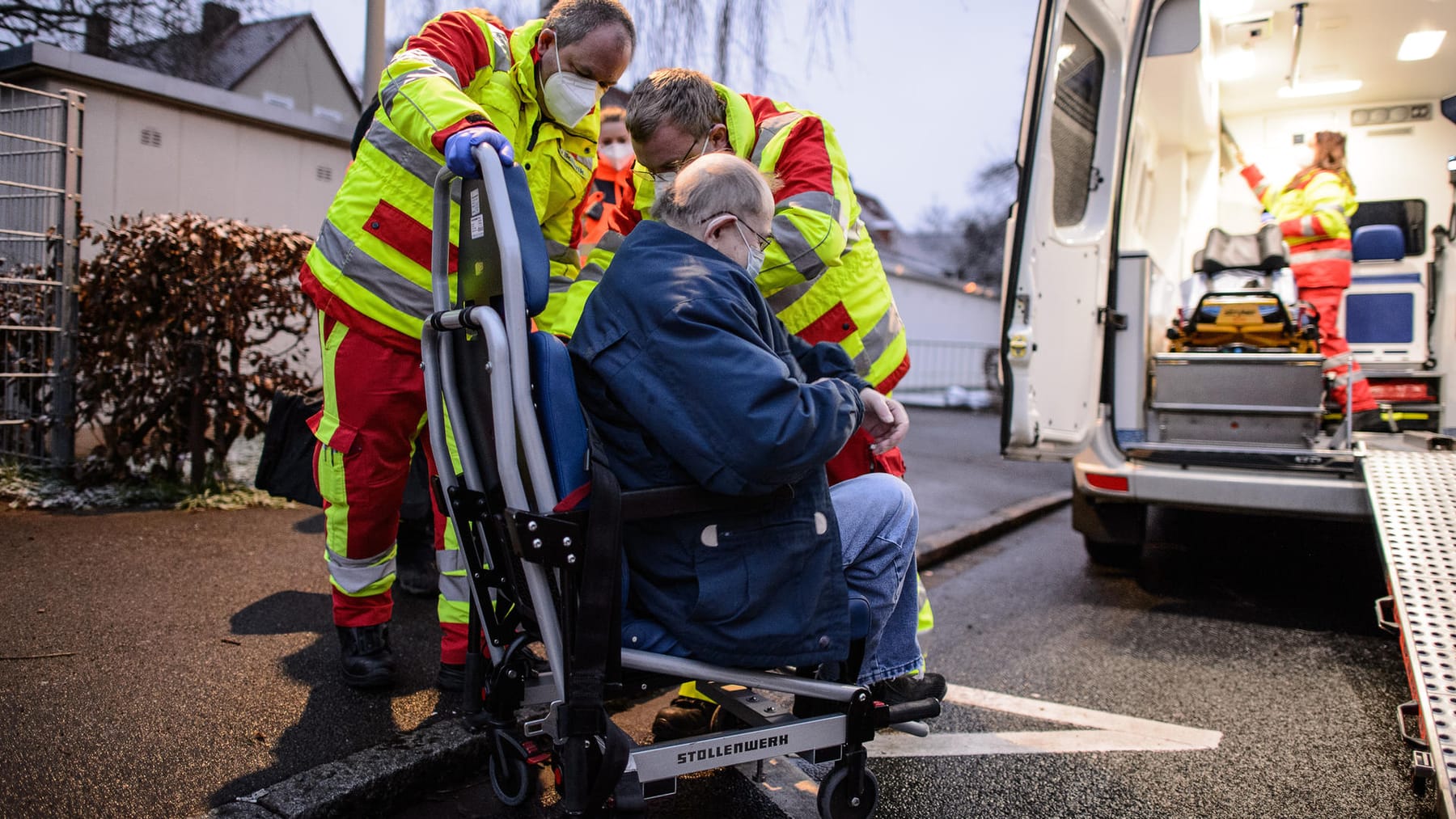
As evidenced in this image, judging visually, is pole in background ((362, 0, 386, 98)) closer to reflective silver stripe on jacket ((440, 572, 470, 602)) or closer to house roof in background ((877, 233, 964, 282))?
reflective silver stripe on jacket ((440, 572, 470, 602))

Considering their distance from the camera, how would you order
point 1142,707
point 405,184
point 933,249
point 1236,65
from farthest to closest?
point 933,249, point 1236,65, point 1142,707, point 405,184

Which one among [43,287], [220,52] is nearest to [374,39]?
[43,287]

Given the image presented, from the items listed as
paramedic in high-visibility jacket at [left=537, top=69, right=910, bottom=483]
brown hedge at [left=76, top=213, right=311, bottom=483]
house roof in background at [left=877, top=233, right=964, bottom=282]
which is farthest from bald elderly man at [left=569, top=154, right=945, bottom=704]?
house roof in background at [left=877, top=233, right=964, bottom=282]

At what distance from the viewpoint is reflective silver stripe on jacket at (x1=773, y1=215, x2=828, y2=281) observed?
7.79ft

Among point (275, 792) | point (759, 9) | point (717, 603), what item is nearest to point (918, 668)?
point (717, 603)

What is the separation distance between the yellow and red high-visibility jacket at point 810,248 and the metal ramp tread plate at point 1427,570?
5.22ft

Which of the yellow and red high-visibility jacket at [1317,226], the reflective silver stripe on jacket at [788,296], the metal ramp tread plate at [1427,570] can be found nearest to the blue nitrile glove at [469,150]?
the reflective silver stripe on jacket at [788,296]

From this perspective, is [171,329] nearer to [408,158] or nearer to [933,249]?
[408,158]

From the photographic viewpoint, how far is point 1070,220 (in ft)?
15.9

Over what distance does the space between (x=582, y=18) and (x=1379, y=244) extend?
6.66 m

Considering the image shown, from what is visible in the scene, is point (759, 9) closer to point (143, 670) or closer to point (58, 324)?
point (58, 324)

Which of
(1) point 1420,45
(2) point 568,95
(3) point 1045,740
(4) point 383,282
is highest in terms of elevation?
(1) point 1420,45

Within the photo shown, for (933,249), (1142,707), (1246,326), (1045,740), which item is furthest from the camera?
(933,249)

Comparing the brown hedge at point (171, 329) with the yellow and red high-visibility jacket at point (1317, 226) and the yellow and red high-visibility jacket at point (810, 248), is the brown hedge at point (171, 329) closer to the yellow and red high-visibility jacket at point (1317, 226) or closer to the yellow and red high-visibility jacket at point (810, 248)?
the yellow and red high-visibility jacket at point (810, 248)
